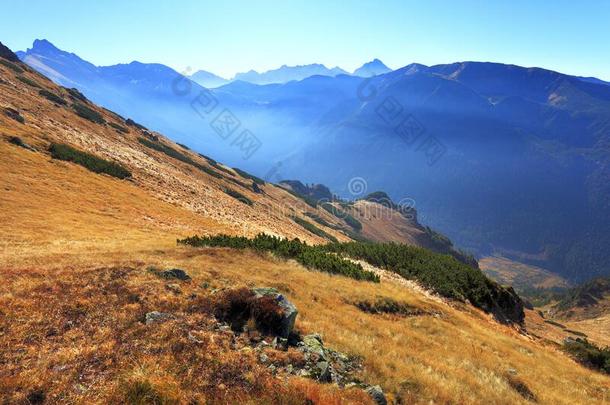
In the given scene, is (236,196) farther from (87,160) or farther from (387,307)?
(387,307)

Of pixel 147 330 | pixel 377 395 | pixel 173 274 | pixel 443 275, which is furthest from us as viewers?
pixel 443 275

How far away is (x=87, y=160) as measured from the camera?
1658 inches

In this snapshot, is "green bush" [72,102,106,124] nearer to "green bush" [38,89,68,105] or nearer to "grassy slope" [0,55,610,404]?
"green bush" [38,89,68,105]

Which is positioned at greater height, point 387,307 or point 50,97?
point 50,97

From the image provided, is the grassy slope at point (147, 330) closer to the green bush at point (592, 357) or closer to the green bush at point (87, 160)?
the green bush at point (592, 357)

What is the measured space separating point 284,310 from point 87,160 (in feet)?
125

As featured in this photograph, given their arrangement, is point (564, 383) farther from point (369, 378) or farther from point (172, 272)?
point (172, 272)

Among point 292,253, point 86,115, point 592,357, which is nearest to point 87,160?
point 86,115

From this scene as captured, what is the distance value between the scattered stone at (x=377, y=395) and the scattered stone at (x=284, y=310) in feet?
10.7

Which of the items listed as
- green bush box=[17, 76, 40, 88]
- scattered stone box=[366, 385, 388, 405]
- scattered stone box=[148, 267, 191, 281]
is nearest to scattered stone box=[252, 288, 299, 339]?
scattered stone box=[366, 385, 388, 405]

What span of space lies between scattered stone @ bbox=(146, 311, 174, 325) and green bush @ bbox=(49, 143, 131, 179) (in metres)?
34.5

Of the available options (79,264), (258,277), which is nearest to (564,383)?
(258,277)

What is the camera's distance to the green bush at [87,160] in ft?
133

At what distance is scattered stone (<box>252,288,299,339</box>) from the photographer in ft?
41.2
